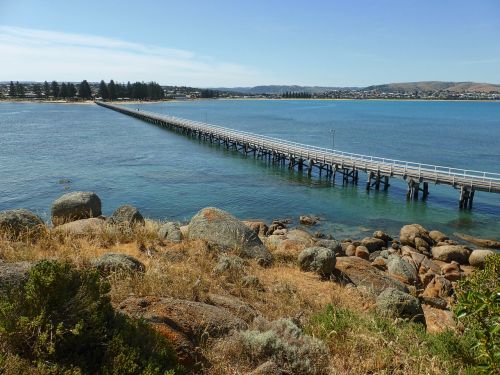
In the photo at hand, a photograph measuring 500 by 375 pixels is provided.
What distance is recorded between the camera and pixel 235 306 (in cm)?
682

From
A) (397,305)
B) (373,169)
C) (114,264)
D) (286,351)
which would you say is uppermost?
(114,264)

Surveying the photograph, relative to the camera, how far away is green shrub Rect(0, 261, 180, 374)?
393cm

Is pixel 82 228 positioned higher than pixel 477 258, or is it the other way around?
pixel 82 228

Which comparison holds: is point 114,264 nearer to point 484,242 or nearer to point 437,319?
point 437,319

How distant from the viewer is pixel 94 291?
14.8 ft

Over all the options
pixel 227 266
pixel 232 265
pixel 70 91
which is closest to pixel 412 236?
pixel 232 265

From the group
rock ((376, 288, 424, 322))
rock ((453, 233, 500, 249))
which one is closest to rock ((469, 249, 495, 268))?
rock ((453, 233, 500, 249))

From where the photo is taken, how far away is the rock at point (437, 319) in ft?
33.3

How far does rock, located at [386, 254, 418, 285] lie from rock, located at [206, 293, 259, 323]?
9.97m

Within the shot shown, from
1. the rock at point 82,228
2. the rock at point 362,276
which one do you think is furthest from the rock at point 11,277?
the rock at point 362,276

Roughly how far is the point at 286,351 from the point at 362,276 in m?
7.26

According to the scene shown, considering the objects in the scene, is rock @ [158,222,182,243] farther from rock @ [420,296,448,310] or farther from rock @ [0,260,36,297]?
rock @ [420,296,448,310]

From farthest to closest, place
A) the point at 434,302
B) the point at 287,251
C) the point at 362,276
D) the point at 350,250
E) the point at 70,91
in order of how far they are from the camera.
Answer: the point at 70,91 → the point at 350,250 → the point at 287,251 → the point at 434,302 → the point at 362,276

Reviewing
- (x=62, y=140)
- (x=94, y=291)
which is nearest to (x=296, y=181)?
(x=94, y=291)
